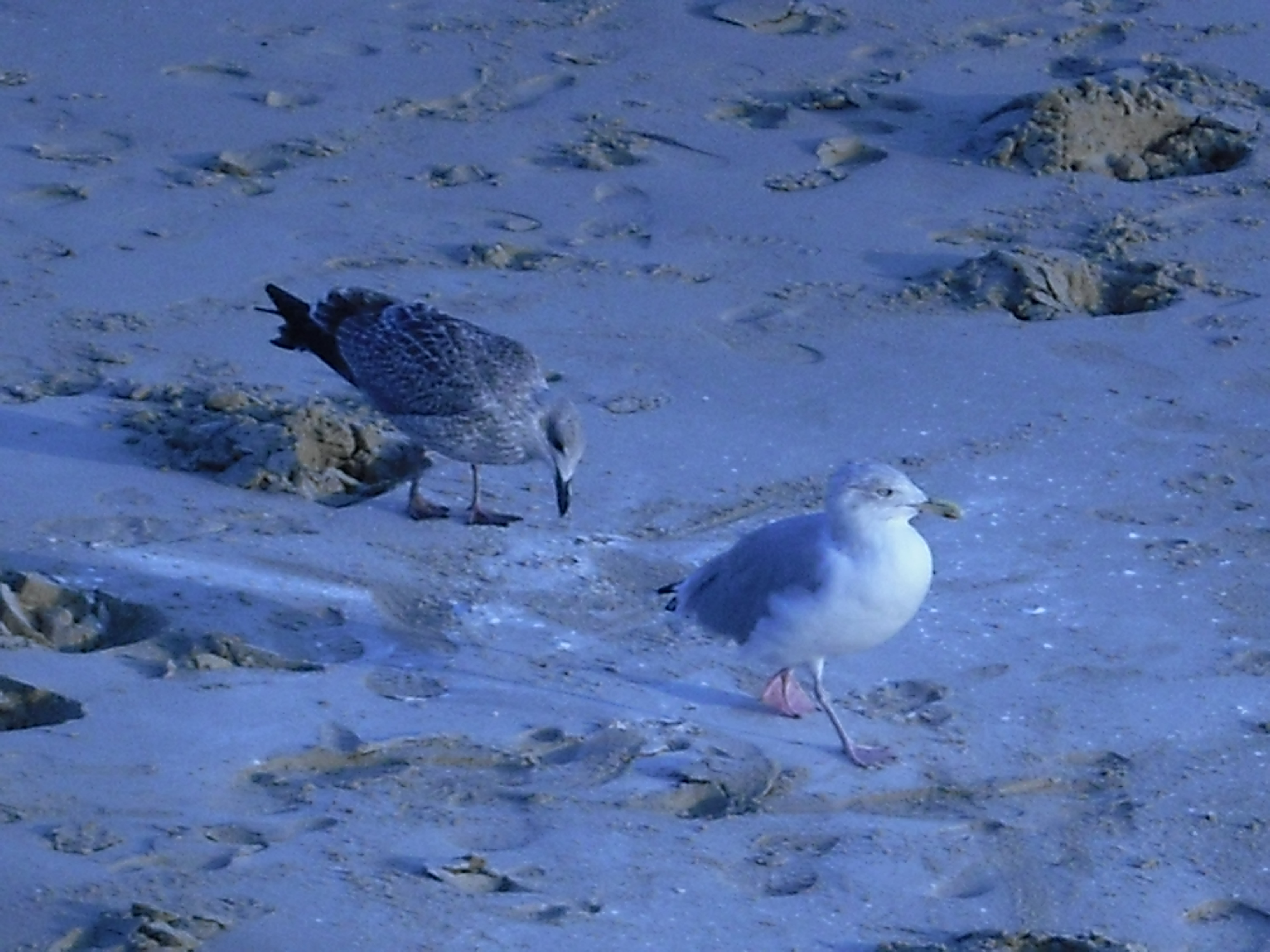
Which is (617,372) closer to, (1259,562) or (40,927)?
(1259,562)

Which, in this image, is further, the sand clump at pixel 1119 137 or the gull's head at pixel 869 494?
the sand clump at pixel 1119 137

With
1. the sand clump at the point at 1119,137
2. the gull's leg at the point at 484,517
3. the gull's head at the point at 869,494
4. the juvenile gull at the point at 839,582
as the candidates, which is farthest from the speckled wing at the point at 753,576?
the sand clump at the point at 1119,137

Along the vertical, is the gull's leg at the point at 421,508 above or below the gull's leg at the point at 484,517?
above

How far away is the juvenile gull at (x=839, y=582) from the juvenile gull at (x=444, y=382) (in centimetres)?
96

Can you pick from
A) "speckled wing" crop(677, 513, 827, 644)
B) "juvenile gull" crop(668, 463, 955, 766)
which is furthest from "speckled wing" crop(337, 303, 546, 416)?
"juvenile gull" crop(668, 463, 955, 766)

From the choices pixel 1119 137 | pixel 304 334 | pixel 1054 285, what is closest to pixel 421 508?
pixel 304 334

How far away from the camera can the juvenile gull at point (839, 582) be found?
5.06 m

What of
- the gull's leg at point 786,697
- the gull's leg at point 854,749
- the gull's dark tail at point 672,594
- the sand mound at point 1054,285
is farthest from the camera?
the sand mound at point 1054,285

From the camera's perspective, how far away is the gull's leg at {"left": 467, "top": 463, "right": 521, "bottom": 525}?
6121 millimetres

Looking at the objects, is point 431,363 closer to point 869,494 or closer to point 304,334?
point 304,334

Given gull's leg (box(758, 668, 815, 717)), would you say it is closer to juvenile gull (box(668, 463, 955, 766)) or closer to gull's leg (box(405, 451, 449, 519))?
juvenile gull (box(668, 463, 955, 766))

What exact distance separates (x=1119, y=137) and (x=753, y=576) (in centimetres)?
383

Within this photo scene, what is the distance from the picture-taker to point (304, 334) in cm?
664

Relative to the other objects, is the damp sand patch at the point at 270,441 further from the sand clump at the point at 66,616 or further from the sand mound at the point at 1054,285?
the sand mound at the point at 1054,285
